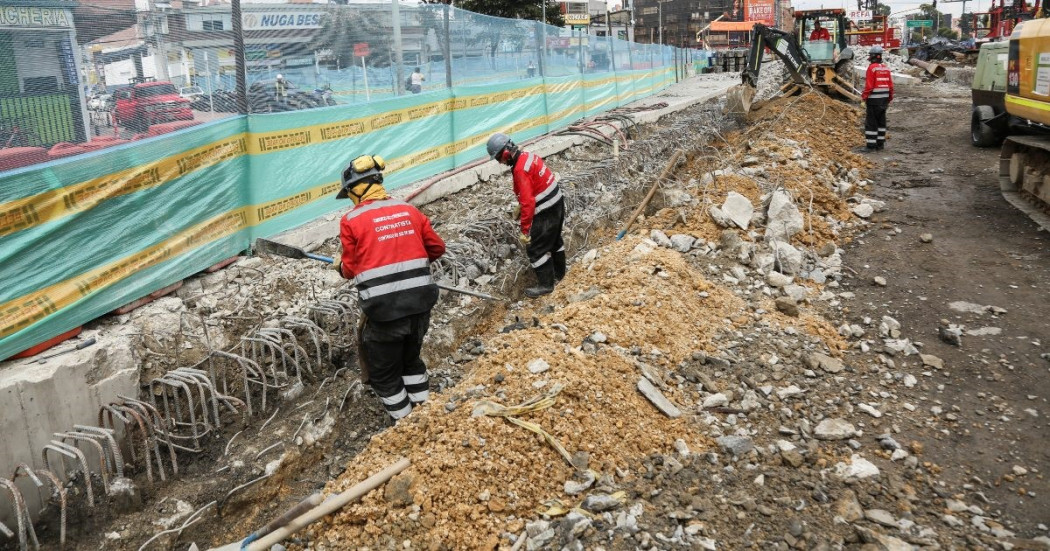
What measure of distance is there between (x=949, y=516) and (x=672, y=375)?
1928mm

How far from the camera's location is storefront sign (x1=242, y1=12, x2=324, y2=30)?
6844 millimetres

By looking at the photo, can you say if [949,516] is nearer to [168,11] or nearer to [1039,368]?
[1039,368]

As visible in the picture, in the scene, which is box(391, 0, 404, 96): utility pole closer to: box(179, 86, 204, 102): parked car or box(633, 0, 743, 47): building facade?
box(179, 86, 204, 102): parked car

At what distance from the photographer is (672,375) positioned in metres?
5.12

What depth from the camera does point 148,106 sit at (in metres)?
5.68

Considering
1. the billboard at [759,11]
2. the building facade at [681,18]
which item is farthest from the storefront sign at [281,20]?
the building facade at [681,18]

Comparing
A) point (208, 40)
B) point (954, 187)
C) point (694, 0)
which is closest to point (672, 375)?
point (208, 40)

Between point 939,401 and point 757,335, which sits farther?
point 757,335

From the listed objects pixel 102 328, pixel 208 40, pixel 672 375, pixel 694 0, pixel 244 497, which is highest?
pixel 694 0

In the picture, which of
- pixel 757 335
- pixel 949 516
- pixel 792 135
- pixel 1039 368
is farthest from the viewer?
pixel 792 135

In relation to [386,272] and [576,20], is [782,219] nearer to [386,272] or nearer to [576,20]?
[386,272]

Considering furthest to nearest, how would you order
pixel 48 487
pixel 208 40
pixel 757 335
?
pixel 208 40 < pixel 757 335 < pixel 48 487

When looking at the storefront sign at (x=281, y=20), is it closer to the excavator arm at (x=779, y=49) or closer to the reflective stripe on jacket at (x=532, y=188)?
the reflective stripe on jacket at (x=532, y=188)

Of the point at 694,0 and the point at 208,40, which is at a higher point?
the point at 694,0
